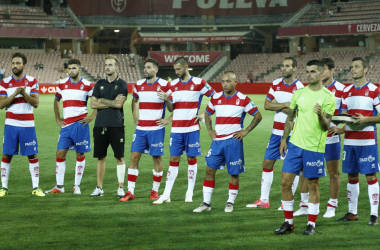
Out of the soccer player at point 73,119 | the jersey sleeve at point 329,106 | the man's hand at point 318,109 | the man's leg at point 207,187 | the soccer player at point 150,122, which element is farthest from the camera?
the soccer player at point 73,119

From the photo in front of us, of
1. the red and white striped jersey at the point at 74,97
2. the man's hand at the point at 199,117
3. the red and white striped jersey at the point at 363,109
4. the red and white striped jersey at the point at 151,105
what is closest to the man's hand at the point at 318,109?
the red and white striped jersey at the point at 363,109

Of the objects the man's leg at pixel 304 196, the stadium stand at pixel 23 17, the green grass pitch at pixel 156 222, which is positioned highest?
the stadium stand at pixel 23 17

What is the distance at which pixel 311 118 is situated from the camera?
20.8 feet

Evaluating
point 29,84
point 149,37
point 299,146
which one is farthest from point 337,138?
point 149,37

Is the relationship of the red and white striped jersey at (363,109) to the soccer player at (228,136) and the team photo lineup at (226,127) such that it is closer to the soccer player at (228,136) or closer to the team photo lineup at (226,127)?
the team photo lineup at (226,127)

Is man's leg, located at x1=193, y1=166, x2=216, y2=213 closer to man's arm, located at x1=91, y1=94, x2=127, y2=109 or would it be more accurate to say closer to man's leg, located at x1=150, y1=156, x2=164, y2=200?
man's leg, located at x1=150, y1=156, x2=164, y2=200

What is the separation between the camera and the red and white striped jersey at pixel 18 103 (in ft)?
29.0

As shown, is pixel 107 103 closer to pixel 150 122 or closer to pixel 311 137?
pixel 150 122

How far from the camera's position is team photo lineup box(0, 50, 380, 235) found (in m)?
6.43

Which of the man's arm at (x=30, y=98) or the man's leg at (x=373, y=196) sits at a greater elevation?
the man's arm at (x=30, y=98)

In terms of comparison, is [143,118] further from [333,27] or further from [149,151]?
[333,27]

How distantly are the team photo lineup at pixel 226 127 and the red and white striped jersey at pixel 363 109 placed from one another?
13 millimetres

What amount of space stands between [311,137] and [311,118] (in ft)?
0.75

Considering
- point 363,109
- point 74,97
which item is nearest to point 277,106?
point 363,109
